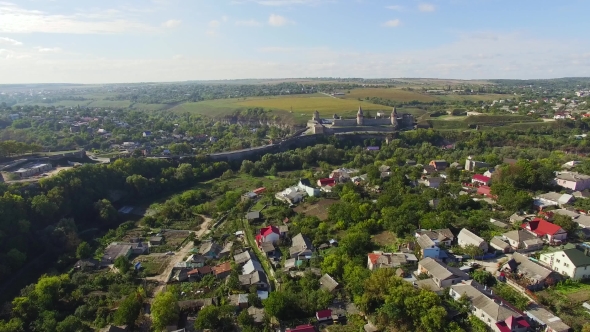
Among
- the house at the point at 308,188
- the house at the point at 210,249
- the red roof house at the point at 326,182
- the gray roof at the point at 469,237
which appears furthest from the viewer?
the red roof house at the point at 326,182

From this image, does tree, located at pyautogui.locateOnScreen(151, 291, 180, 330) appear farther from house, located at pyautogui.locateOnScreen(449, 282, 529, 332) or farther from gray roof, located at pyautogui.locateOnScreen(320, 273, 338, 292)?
house, located at pyautogui.locateOnScreen(449, 282, 529, 332)

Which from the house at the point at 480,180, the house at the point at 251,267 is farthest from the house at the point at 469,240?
the house at the point at 251,267

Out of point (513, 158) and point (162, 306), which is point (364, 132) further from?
point (162, 306)

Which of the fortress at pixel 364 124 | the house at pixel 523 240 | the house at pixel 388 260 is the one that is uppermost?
the fortress at pixel 364 124

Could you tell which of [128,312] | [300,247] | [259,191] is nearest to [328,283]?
[300,247]

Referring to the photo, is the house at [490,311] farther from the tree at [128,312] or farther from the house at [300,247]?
the tree at [128,312]

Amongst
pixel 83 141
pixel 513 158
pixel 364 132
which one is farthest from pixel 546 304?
pixel 83 141
